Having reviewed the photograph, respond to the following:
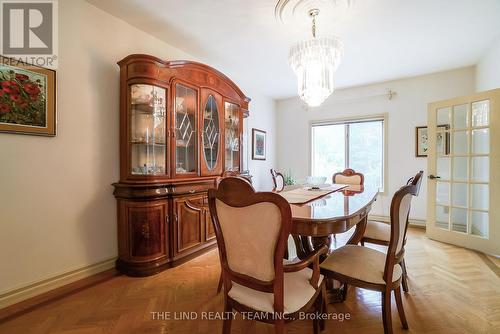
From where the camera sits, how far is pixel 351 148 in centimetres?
455

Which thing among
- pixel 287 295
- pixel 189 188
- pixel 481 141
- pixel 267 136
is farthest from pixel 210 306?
pixel 267 136

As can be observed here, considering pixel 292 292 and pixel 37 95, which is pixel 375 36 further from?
pixel 37 95

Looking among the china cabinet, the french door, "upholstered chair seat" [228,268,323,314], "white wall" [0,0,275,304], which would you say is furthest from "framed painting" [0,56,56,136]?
the french door

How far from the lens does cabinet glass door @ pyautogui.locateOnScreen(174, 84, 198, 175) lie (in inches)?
99.0

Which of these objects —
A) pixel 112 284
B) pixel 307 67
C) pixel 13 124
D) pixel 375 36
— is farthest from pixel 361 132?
pixel 13 124

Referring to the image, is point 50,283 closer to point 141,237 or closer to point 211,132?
point 141,237

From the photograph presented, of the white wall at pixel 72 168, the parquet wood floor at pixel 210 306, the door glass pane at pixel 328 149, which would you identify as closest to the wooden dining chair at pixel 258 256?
the parquet wood floor at pixel 210 306

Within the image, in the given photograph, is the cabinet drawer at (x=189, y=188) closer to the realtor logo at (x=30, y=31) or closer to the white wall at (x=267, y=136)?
the realtor logo at (x=30, y=31)

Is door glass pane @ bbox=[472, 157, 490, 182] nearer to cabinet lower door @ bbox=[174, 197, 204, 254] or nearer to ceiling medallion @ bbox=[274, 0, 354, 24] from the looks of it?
ceiling medallion @ bbox=[274, 0, 354, 24]

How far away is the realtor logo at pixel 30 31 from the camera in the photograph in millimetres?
1704

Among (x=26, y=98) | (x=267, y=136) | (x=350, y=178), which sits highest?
(x=267, y=136)

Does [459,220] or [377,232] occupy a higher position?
[377,232]

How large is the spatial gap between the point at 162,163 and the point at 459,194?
3.82 m

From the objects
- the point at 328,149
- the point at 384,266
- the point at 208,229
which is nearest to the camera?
the point at 384,266
